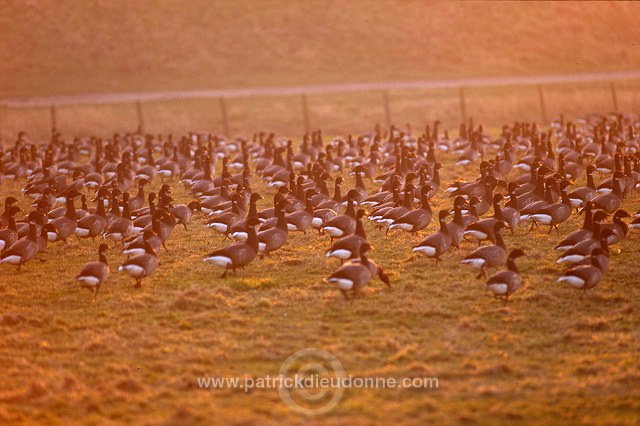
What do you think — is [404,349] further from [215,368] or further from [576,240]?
[576,240]

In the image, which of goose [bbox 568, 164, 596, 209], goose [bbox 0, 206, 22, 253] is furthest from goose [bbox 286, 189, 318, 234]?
goose [bbox 568, 164, 596, 209]

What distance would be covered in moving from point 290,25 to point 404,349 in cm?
8876

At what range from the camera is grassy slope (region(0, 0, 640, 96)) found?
85.4 meters

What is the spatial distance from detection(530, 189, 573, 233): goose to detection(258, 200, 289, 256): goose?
6.88 meters

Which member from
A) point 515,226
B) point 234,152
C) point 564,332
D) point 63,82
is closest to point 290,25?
point 63,82

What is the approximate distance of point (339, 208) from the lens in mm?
24672

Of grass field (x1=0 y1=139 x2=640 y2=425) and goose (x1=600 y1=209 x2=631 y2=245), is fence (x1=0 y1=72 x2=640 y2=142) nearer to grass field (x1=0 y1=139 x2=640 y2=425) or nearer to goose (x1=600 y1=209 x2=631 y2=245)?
goose (x1=600 y1=209 x2=631 y2=245)

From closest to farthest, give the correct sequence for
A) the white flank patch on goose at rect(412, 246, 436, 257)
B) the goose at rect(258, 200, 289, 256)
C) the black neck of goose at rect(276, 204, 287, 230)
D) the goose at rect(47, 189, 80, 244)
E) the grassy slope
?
1. the white flank patch on goose at rect(412, 246, 436, 257)
2. the goose at rect(258, 200, 289, 256)
3. the black neck of goose at rect(276, 204, 287, 230)
4. the goose at rect(47, 189, 80, 244)
5. the grassy slope

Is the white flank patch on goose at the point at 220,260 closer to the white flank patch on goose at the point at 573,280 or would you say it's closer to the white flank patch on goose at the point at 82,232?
the white flank patch on goose at the point at 82,232

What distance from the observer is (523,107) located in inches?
2405

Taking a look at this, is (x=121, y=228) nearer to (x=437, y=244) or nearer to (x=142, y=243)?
(x=142, y=243)

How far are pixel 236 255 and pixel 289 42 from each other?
3113 inches

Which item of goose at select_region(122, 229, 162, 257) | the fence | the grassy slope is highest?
the grassy slope

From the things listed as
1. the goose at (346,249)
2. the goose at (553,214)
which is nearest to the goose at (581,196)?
the goose at (553,214)
